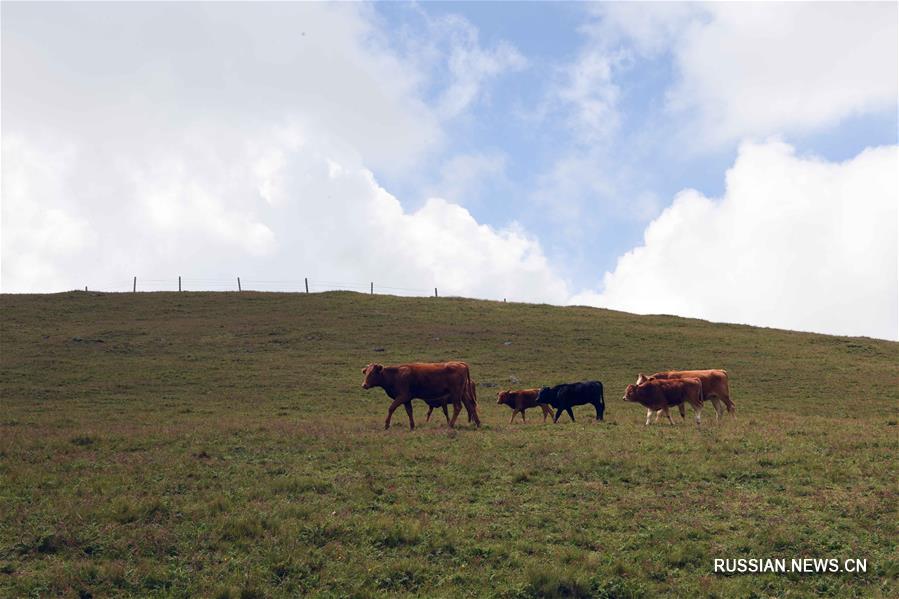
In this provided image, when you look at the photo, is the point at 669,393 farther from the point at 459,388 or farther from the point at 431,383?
the point at 431,383

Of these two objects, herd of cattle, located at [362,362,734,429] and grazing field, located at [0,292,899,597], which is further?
herd of cattle, located at [362,362,734,429]

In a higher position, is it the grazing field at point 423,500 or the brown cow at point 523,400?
the brown cow at point 523,400

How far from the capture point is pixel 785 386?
37.1 meters

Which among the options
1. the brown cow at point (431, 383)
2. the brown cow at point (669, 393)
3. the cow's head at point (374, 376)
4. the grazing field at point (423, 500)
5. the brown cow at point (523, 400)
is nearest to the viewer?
the grazing field at point (423, 500)

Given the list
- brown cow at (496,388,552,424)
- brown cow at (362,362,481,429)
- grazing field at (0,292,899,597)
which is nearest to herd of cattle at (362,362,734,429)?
brown cow at (362,362,481,429)

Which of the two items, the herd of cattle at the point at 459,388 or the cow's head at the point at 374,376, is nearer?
the herd of cattle at the point at 459,388

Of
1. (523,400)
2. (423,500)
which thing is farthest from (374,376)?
(423,500)

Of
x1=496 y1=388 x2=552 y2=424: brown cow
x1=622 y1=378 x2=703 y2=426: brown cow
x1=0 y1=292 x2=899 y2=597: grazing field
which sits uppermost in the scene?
x1=622 y1=378 x2=703 y2=426: brown cow

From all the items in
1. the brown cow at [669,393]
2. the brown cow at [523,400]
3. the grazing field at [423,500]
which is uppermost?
the brown cow at [669,393]

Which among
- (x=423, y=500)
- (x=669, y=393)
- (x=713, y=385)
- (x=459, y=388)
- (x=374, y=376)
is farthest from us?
(x=713, y=385)

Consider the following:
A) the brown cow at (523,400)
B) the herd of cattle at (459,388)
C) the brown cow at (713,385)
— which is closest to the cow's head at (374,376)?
the herd of cattle at (459,388)

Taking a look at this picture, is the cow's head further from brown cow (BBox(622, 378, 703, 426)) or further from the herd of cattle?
brown cow (BBox(622, 378, 703, 426))

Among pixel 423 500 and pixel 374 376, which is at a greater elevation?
pixel 374 376

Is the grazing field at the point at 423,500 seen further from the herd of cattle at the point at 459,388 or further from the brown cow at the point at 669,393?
the brown cow at the point at 669,393
